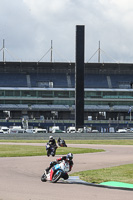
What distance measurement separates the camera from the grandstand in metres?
102

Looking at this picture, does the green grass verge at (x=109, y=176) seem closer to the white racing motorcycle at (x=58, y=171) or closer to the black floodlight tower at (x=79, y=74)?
the white racing motorcycle at (x=58, y=171)

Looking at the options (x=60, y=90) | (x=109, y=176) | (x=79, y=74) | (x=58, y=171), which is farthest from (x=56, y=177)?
(x=60, y=90)

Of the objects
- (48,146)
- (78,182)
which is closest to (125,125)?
(48,146)

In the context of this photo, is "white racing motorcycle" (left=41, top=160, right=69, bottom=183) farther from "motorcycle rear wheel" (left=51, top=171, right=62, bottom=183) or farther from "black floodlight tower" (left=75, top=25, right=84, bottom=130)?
"black floodlight tower" (left=75, top=25, right=84, bottom=130)

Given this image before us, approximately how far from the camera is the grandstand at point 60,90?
10194 centimetres

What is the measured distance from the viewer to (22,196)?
12.6 metres

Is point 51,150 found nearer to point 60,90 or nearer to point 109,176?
point 109,176

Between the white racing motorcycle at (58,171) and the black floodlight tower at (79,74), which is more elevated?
the black floodlight tower at (79,74)

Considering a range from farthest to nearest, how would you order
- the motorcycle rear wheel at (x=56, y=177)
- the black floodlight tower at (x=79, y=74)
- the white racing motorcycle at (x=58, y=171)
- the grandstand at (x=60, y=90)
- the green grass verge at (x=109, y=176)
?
the grandstand at (x=60, y=90), the black floodlight tower at (x=79, y=74), the green grass verge at (x=109, y=176), the white racing motorcycle at (x=58, y=171), the motorcycle rear wheel at (x=56, y=177)

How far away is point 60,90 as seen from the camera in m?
103

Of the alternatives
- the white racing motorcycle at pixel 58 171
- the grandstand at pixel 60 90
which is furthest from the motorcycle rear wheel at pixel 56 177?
the grandstand at pixel 60 90

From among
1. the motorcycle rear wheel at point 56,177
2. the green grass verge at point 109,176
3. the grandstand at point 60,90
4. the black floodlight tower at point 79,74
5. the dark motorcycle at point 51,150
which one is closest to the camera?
the motorcycle rear wheel at point 56,177

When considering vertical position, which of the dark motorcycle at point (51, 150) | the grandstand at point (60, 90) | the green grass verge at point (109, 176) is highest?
the grandstand at point (60, 90)

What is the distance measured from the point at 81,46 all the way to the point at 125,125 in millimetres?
27251
